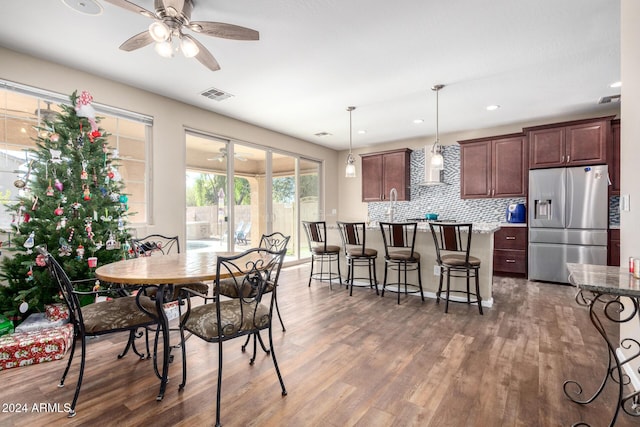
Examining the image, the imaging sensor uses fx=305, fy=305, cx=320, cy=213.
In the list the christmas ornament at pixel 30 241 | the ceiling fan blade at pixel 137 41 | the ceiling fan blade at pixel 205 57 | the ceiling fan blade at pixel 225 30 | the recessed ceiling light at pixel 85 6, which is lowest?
the christmas ornament at pixel 30 241

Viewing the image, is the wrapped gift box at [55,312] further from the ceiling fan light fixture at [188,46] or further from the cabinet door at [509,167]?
the cabinet door at [509,167]

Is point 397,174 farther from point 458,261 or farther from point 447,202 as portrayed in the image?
Answer: point 458,261

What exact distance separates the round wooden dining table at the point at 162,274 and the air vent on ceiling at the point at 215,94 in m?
2.59

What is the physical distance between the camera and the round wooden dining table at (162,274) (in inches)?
66.6

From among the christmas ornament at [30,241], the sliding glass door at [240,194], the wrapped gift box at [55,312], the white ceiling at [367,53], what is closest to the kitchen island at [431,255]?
the sliding glass door at [240,194]

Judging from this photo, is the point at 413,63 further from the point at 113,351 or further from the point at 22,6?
the point at 113,351

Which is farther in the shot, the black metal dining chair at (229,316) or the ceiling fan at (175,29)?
the ceiling fan at (175,29)

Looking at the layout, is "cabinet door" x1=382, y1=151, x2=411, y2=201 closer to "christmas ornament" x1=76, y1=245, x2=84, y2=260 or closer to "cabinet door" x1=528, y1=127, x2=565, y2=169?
"cabinet door" x1=528, y1=127, x2=565, y2=169

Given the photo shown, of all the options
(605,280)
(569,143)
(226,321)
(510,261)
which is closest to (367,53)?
(605,280)

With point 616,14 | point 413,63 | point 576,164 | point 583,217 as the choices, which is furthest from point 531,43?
point 583,217

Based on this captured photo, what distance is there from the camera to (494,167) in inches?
211

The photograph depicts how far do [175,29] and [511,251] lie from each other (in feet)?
18.0

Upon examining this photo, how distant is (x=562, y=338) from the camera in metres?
2.64

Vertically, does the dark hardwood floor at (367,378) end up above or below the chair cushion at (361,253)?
below
